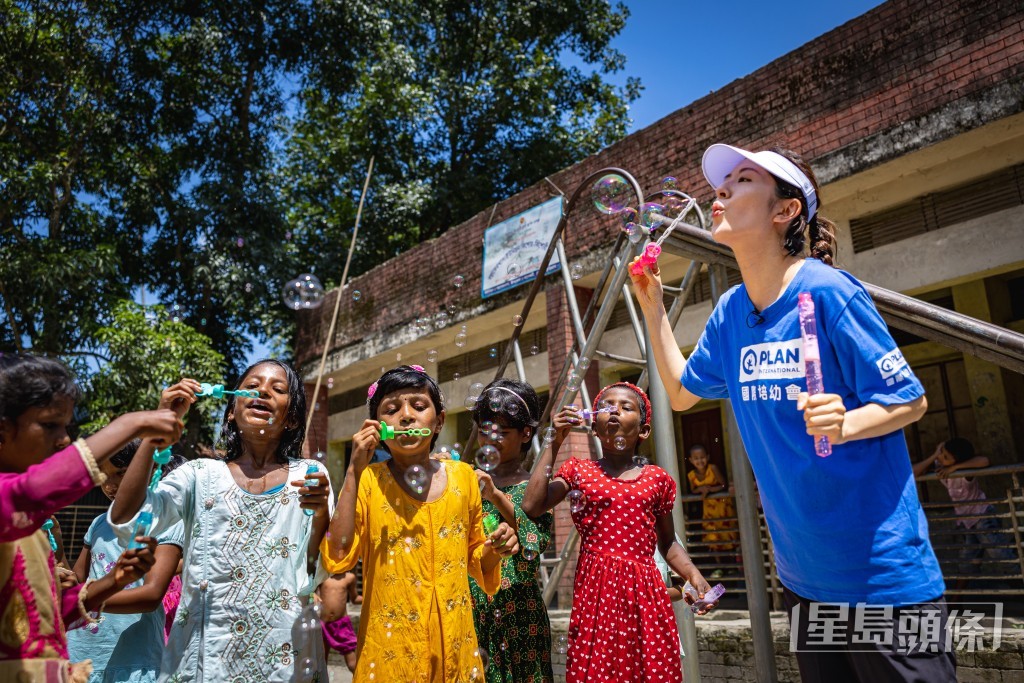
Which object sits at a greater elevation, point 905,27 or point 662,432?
point 905,27

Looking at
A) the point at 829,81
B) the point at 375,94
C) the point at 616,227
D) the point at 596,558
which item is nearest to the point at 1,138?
the point at 375,94

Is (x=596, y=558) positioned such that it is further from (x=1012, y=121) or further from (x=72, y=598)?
(x=1012, y=121)

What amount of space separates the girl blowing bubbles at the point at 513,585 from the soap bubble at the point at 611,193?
1807 mm

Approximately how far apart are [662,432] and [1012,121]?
13.8 ft

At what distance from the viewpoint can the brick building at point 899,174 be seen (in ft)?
19.4

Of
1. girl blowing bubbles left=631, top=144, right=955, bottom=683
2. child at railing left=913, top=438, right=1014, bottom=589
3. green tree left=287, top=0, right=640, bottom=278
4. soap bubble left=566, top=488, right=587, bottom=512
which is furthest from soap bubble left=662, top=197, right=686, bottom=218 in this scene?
green tree left=287, top=0, right=640, bottom=278

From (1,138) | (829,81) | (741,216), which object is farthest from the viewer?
(1,138)

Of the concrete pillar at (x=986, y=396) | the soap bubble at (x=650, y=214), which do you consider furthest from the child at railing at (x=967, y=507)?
the soap bubble at (x=650, y=214)

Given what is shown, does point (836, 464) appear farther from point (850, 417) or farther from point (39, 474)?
point (39, 474)

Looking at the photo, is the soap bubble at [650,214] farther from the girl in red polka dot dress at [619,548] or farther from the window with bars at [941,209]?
the window with bars at [941,209]

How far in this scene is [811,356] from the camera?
161 centimetres

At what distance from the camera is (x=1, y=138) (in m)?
12.0

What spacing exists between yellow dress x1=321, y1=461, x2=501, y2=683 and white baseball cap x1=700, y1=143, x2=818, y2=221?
135cm

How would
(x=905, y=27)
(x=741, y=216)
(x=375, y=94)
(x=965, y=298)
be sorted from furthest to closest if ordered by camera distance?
(x=375, y=94) → (x=965, y=298) → (x=905, y=27) → (x=741, y=216)
